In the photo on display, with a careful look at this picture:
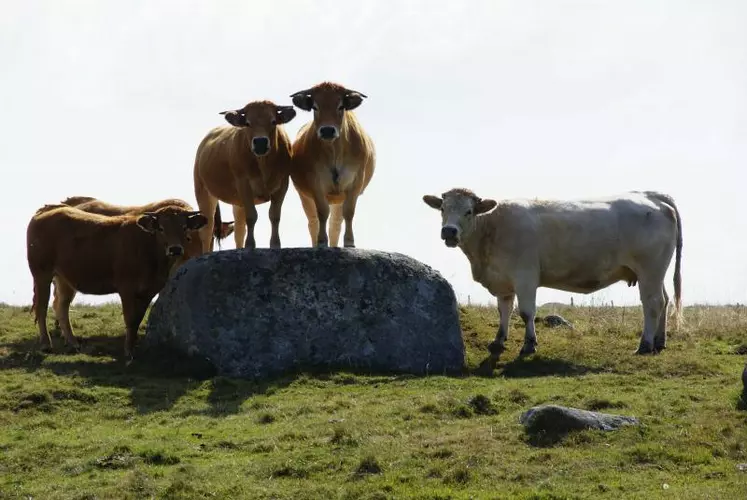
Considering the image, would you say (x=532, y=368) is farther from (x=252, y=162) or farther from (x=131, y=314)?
(x=131, y=314)

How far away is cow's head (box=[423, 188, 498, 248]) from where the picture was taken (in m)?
20.1

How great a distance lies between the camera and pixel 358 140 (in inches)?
776

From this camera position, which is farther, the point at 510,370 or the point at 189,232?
the point at 189,232

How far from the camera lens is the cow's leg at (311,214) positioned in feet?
70.9

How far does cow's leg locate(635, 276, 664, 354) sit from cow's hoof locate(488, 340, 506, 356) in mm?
2125

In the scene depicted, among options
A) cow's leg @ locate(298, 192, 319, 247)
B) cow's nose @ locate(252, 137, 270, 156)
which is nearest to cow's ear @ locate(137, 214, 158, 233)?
cow's nose @ locate(252, 137, 270, 156)

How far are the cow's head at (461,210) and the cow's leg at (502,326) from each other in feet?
4.24

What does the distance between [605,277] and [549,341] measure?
148 centimetres

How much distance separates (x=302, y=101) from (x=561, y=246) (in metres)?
4.89

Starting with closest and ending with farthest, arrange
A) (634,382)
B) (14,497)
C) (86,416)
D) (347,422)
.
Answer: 1. (14,497)
2. (347,422)
3. (86,416)
4. (634,382)

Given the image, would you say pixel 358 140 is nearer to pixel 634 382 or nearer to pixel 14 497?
pixel 634 382

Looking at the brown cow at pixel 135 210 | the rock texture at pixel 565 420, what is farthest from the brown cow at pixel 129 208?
the rock texture at pixel 565 420

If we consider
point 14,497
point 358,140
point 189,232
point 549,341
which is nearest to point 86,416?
point 14,497

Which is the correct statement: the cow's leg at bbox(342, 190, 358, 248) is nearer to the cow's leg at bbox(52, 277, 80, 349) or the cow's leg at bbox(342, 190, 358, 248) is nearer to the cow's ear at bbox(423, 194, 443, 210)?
the cow's ear at bbox(423, 194, 443, 210)
